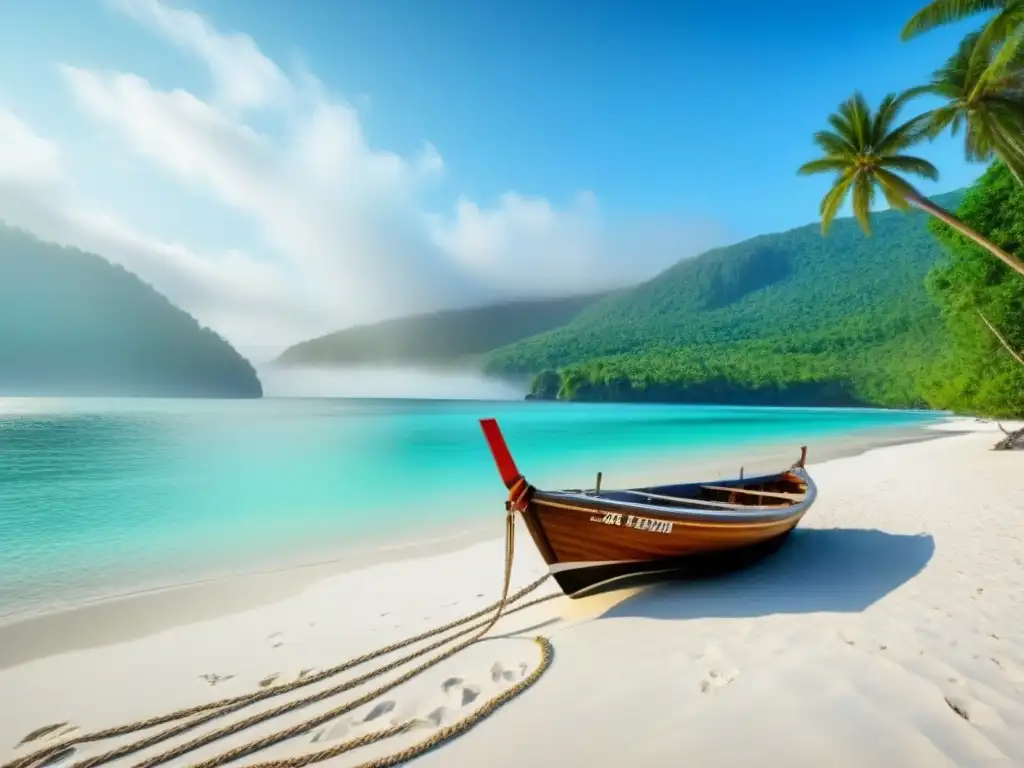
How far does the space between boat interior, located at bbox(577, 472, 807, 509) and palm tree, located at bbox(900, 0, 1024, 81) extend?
32.5 feet

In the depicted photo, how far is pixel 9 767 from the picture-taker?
2.95 metres

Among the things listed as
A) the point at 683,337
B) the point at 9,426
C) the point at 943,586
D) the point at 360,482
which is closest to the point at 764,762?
the point at 943,586

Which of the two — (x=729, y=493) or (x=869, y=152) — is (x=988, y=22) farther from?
(x=729, y=493)

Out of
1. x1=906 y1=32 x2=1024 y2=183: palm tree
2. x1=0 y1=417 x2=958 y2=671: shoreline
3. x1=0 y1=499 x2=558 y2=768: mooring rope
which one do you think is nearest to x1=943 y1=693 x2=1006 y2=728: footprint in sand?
x1=0 y1=499 x2=558 y2=768: mooring rope

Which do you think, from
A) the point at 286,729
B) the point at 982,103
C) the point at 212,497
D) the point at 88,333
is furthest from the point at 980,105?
the point at 88,333

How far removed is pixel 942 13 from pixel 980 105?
7.88 feet

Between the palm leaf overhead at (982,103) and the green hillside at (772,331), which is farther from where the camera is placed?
the green hillside at (772,331)

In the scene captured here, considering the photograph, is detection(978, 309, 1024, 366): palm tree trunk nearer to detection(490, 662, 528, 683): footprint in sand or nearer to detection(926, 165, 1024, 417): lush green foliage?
detection(926, 165, 1024, 417): lush green foliage

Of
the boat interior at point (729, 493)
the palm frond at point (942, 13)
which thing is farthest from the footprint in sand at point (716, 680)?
the palm frond at point (942, 13)

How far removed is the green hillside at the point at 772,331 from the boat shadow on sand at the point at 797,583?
8205 centimetres

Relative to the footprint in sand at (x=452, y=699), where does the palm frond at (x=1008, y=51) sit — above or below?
above

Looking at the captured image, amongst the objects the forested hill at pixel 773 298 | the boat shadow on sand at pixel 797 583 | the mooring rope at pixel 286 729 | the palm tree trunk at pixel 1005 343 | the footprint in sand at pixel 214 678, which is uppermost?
the forested hill at pixel 773 298

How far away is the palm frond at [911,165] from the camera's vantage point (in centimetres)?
1527

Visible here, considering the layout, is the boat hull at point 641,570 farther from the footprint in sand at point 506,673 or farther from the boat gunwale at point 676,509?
the footprint in sand at point 506,673
